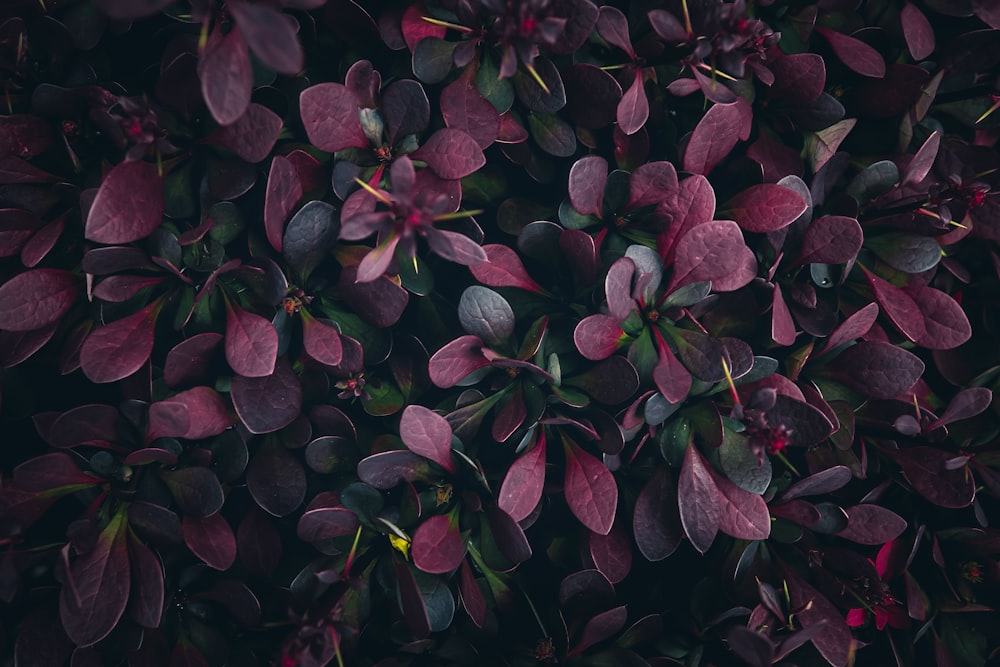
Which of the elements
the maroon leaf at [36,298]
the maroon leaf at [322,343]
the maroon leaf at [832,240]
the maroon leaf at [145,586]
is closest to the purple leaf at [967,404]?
the maroon leaf at [832,240]

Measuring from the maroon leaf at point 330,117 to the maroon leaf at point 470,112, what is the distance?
101 mm

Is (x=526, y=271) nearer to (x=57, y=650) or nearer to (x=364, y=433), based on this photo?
(x=364, y=433)

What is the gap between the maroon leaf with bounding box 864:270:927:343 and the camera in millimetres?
819

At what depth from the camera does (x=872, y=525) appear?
0.83m

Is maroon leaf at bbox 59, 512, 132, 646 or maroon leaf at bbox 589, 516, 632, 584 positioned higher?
maroon leaf at bbox 589, 516, 632, 584

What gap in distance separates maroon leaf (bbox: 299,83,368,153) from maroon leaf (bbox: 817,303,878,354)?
0.59m

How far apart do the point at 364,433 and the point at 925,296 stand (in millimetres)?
707

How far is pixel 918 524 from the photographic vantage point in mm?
878

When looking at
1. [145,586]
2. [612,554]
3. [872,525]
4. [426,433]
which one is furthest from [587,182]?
[145,586]

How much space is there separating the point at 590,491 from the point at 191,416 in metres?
0.45

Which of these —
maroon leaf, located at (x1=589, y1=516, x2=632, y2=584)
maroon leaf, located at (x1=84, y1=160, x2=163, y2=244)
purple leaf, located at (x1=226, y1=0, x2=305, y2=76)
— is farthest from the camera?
maroon leaf, located at (x1=589, y1=516, x2=632, y2=584)

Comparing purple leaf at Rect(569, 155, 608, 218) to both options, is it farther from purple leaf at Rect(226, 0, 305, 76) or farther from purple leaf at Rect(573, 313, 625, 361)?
purple leaf at Rect(226, 0, 305, 76)

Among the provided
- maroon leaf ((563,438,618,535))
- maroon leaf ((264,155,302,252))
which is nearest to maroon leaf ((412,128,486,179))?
maroon leaf ((264,155,302,252))

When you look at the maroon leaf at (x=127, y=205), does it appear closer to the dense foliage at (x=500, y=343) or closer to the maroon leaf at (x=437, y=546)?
the dense foliage at (x=500, y=343)
